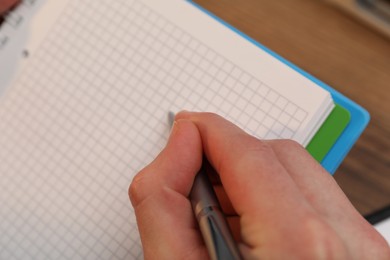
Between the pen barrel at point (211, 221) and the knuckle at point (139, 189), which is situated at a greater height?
the pen barrel at point (211, 221)

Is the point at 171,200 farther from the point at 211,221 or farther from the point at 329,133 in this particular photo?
the point at 329,133

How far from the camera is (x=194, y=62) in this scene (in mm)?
466

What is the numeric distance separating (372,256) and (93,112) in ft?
0.95

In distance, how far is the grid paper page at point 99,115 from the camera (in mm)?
457

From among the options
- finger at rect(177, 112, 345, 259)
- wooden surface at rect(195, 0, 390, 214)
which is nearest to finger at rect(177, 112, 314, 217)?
finger at rect(177, 112, 345, 259)

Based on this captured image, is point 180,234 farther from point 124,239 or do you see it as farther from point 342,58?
point 342,58

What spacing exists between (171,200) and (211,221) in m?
0.04

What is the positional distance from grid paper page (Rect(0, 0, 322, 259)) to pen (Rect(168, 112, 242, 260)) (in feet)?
0.37

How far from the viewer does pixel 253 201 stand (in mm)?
309

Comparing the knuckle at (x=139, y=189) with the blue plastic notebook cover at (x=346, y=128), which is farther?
the blue plastic notebook cover at (x=346, y=128)

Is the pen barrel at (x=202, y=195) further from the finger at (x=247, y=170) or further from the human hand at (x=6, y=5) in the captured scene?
the human hand at (x=6, y=5)

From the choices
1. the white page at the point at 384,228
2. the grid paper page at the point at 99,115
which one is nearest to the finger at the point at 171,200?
the grid paper page at the point at 99,115

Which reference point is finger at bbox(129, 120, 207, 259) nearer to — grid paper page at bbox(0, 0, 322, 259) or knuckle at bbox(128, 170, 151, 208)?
knuckle at bbox(128, 170, 151, 208)

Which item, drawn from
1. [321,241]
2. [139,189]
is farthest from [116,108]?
[321,241]
